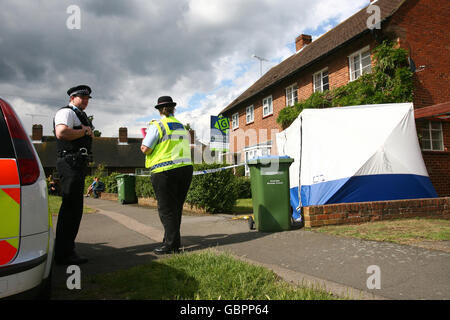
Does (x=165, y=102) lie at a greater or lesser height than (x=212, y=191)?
greater

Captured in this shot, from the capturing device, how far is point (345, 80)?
1302 cm

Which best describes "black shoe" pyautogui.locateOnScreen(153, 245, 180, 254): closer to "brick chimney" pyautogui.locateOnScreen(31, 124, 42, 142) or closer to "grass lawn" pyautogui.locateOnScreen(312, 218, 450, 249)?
"grass lawn" pyautogui.locateOnScreen(312, 218, 450, 249)

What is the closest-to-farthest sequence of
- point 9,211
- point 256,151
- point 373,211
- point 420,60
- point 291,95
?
point 9,211 < point 373,211 < point 420,60 < point 291,95 < point 256,151

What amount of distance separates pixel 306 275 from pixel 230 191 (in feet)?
19.7

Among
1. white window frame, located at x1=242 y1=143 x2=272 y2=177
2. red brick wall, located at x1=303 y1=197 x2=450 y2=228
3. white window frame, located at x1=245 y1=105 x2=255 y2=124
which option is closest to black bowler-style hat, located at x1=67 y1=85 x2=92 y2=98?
red brick wall, located at x1=303 y1=197 x2=450 y2=228

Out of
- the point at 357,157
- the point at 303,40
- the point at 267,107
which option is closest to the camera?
the point at 357,157

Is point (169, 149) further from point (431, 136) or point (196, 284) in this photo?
point (431, 136)

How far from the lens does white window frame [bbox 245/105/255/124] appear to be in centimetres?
2102

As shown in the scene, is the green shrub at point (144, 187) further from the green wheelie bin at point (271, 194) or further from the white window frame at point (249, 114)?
the white window frame at point (249, 114)

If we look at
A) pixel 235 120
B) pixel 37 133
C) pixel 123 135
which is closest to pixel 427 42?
pixel 235 120

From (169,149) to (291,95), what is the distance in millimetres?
14086

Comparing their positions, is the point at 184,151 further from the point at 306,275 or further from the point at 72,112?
the point at 306,275

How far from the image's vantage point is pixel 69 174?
3.60 metres
